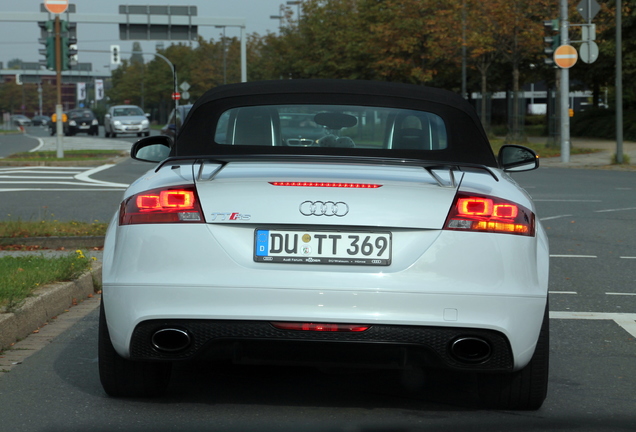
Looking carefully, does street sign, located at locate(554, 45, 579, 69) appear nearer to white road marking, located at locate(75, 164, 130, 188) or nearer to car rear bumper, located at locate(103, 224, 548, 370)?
white road marking, located at locate(75, 164, 130, 188)

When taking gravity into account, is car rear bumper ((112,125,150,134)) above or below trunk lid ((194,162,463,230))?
above

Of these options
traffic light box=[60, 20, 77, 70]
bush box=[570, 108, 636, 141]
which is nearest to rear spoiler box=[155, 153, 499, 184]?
traffic light box=[60, 20, 77, 70]

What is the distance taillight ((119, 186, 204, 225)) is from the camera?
161 inches

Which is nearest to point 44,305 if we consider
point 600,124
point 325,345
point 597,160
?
point 325,345

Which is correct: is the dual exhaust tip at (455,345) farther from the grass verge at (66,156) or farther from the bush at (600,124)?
the bush at (600,124)

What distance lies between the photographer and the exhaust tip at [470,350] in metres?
4.01

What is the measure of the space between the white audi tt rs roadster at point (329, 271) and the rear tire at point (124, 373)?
126 millimetres

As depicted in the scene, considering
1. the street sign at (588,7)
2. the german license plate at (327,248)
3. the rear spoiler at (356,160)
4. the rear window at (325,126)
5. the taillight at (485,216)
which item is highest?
the street sign at (588,7)

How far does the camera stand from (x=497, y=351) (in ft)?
13.3

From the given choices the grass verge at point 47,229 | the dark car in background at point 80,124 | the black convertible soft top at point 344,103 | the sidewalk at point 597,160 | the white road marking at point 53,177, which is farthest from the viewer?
the dark car in background at point 80,124

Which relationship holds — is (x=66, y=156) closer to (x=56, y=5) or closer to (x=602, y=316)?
(x=56, y=5)

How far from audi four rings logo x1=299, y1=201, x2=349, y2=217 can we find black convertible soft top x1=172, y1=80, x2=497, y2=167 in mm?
1021

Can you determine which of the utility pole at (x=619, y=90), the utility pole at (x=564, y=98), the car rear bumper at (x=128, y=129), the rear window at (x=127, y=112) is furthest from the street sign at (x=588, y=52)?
the rear window at (x=127, y=112)

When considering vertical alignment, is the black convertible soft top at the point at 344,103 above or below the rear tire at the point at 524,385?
above
